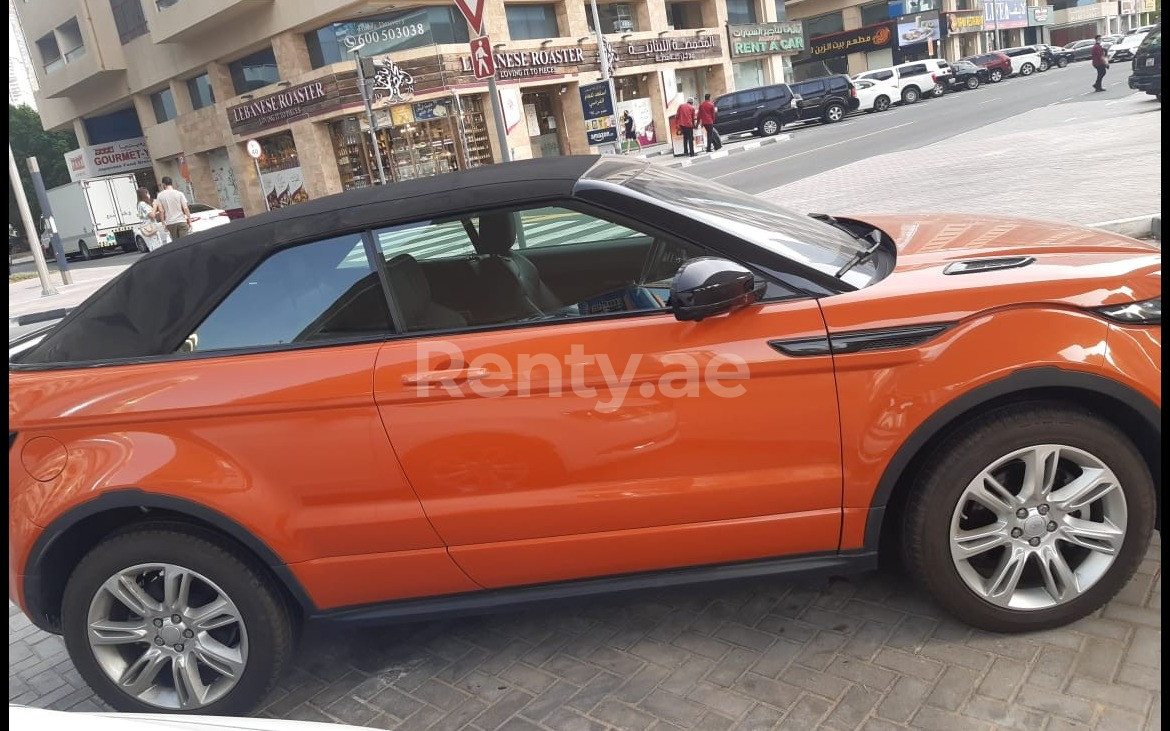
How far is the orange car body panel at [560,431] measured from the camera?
2557 millimetres

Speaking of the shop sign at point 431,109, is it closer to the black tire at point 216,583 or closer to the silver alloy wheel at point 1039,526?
the black tire at point 216,583

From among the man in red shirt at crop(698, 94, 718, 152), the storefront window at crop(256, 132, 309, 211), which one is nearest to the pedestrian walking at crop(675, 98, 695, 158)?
the man in red shirt at crop(698, 94, 718, 152)

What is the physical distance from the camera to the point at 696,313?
8.30 ft

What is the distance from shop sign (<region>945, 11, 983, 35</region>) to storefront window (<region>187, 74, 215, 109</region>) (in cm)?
4777

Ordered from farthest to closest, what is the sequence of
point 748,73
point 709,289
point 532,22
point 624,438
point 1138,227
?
point 748,73, point 532,22, point 1138,227, point 624,438, point 709,289

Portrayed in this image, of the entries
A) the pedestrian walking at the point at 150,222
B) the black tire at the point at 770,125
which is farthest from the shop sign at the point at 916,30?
the pedestrian walking at the point at 150,222

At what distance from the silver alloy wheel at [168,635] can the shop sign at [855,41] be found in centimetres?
6166

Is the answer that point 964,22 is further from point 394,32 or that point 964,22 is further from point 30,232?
point 30,232

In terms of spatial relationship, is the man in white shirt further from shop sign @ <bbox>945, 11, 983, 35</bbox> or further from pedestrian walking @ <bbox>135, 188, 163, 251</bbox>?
shop sign @ <bbox>945, 11, 983, 35</bbox>

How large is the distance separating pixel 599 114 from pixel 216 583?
29.8m

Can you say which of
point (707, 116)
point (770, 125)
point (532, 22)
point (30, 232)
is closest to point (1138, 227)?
point (30, 232)

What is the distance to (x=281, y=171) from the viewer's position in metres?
36.6

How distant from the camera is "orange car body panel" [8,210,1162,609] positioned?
8.39 feet

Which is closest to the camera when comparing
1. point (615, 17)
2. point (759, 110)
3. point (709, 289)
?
point (709, 289)
